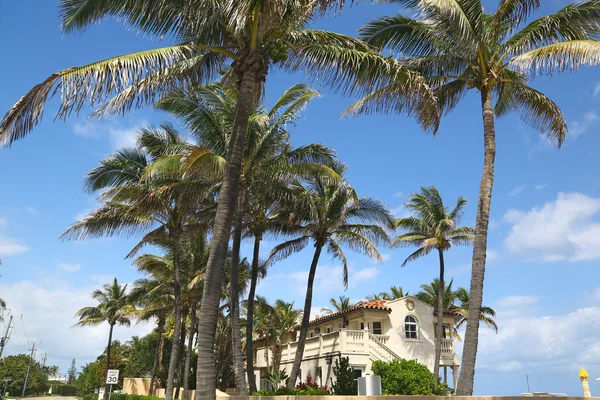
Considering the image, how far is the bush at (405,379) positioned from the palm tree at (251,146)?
7.06m

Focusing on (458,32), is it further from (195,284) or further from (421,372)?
(195,284)

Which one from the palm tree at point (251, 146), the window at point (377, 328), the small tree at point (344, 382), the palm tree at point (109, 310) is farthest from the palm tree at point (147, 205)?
the palm tree at point (109, 310)

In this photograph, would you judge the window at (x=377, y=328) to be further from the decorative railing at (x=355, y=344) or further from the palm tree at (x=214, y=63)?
the palm tree at (x=214, y=63)

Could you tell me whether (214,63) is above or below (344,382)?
above

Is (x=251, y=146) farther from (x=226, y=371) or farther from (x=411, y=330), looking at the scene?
(x=226, y=371)

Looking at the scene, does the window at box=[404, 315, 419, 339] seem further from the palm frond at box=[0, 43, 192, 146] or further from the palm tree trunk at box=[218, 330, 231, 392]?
the palm frond at box=[0, 43, 192, 146]

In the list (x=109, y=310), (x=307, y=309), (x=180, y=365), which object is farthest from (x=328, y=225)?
(x=109, y=310)

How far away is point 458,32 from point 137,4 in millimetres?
7595

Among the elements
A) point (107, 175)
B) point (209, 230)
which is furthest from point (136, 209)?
point (209, 230)

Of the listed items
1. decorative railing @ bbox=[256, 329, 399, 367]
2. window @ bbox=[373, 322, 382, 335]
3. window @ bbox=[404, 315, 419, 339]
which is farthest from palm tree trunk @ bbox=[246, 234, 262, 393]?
window @ bbox=[404, 315, 419, 339]

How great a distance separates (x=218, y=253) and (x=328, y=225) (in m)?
14.4

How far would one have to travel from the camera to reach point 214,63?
39.7ft

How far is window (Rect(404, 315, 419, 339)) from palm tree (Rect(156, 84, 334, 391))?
13.5m

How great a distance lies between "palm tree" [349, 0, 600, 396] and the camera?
40.1 ft
